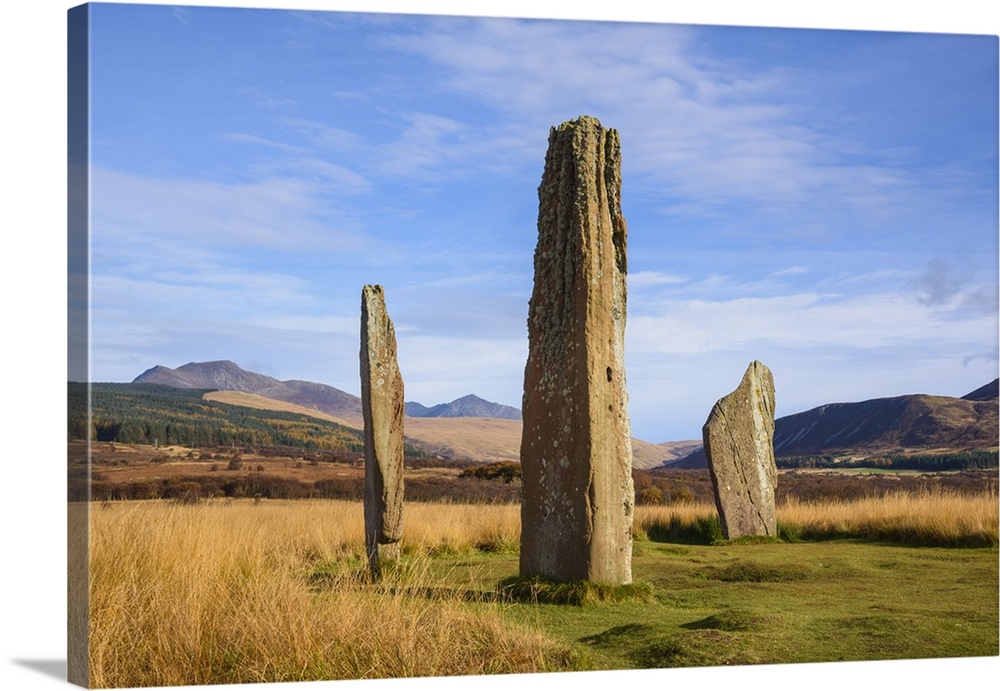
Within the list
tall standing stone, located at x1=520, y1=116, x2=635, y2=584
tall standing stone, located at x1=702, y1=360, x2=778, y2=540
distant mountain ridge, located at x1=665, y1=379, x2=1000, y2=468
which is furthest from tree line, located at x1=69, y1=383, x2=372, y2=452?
tall standing stone, located at x1=520, y1=116, x2=635, y2=584

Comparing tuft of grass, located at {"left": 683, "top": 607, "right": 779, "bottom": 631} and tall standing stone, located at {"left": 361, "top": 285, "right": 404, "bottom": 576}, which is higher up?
tall standing stone, located at {"left": 361, "top": 285, "right": 404, "bottom": 576}

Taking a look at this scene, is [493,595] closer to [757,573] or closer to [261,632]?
[261,632]

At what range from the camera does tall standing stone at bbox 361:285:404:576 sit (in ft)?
36.6

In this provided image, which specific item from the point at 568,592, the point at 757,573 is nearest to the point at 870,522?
the point at 757,573

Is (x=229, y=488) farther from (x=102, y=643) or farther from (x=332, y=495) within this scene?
(x=102, y=643)

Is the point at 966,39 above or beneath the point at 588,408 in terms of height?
above

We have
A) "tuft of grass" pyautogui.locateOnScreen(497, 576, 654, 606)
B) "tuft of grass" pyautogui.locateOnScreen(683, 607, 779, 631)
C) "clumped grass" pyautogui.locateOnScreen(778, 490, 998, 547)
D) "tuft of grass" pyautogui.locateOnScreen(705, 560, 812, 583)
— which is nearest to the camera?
"tuft of grass" pyautogui.locateOnScreen(683, 607, 779, 631)

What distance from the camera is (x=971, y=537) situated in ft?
45.9

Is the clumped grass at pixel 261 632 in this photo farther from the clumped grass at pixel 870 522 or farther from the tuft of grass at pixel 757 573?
the clumped grass at pixel 870 522

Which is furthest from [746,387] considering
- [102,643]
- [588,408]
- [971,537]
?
[102,643]

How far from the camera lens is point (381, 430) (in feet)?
36.7

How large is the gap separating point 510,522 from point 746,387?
13.6 feet

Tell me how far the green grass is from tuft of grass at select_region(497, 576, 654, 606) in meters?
0.01

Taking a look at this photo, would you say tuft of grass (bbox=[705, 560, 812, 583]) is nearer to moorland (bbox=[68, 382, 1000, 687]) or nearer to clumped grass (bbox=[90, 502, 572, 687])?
moorland (bbox=[68, 382, 1000, 687])
